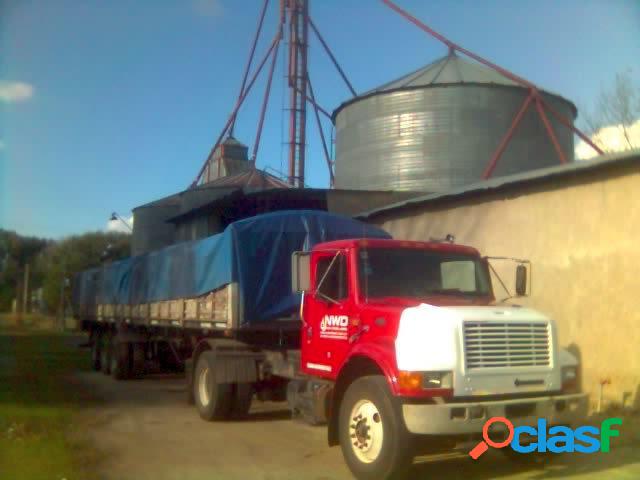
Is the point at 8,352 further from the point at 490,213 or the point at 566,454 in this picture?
the point at 566,454

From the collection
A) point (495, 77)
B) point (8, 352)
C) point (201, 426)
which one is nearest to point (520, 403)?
point (201, 426)

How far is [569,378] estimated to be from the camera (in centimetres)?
705

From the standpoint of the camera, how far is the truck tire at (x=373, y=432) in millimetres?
6316

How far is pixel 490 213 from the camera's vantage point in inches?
528

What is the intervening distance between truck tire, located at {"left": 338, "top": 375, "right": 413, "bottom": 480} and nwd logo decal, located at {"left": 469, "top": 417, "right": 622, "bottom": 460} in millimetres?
761

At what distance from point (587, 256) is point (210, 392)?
21.7ft

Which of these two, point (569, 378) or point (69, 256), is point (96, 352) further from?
point (69, 256)

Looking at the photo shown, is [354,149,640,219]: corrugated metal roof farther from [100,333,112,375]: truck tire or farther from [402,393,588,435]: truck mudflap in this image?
[100,333,112,375]: truck tire

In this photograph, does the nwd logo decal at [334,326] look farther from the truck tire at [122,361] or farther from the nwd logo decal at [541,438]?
the truck tire at [122,361]

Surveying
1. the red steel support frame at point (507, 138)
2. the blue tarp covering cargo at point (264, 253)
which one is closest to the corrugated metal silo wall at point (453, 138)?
the red steel support frame at point (507, 138)

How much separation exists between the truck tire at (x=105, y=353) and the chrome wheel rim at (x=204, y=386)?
7.67 metres

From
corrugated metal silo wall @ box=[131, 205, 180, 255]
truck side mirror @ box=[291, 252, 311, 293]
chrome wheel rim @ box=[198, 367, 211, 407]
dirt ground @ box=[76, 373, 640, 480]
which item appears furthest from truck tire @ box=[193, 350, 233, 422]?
corrugated metal silo wall @ box=[131, 205, 180, 255]

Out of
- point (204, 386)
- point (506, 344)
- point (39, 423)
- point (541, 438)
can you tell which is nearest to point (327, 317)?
point (506, 344)

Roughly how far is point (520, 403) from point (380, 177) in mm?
18392
